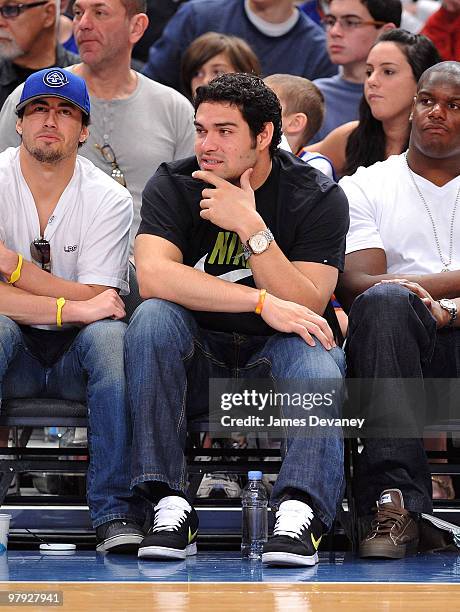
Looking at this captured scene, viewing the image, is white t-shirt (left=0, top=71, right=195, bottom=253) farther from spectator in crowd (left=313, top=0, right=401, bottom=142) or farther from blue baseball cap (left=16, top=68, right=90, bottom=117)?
spectator in crowd (left=313, top=0, right=401, bottom=142)

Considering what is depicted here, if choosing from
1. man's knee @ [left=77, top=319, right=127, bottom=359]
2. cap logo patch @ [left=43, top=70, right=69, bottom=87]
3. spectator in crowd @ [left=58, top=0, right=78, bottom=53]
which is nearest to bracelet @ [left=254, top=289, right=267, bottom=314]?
man's knee @ [left=77, top=319, right=127, bottom=359]

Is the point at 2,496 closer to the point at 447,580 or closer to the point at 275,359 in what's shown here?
the point at 275,359

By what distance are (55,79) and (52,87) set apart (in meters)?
0.03

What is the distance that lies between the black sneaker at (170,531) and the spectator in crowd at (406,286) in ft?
1.81

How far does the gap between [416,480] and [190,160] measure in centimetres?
137

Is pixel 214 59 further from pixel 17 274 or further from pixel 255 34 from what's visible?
pixel 17 274

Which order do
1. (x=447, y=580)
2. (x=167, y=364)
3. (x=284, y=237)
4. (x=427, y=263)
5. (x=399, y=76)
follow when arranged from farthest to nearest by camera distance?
1. (x=399, y=76)
2. (x=427, y=263)
3. (x=284, y=237)
4. (x=167, y=364)
5. (x=447, y=580)

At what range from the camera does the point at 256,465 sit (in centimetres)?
395

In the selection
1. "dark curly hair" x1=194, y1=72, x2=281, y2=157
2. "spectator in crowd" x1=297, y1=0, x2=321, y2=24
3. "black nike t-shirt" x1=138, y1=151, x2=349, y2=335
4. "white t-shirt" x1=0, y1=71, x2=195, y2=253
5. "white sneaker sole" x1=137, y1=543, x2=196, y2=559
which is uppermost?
"spectator in crowd" x1=297, y1=0, x2=321, y2=24

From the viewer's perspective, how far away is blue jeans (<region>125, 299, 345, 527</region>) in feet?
11.9

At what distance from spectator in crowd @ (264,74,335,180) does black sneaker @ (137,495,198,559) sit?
212cm

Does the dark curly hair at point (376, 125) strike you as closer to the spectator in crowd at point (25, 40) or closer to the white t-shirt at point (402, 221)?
the white t-shirt at point (402, 221)

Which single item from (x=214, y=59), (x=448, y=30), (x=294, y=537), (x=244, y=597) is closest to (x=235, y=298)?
(x=294, y=537)

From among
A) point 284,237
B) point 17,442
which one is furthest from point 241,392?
point 17,442
